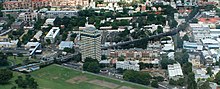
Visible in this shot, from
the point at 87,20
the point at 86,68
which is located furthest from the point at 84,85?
the point at 87,20

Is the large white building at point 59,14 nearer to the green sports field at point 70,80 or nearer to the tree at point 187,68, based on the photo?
the green sports field at point 70,80

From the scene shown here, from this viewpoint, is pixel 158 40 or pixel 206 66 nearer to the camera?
pixel 206 66

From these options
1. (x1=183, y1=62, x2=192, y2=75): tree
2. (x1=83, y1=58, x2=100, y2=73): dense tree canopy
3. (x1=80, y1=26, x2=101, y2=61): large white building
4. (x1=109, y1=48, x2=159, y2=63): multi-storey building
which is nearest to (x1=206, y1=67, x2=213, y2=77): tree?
(x1=183, y1=62, x2=192, y2=75): tree

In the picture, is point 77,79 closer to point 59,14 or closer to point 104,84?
point 104,84

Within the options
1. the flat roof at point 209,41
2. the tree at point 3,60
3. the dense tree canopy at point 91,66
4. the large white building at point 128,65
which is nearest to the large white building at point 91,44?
the dense tree canopy at point 91,66

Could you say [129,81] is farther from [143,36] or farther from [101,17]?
[101,17]

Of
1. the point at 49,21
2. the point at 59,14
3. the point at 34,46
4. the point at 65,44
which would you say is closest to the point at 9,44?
the point at 34,46

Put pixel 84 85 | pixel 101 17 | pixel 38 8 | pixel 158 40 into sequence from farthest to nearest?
pixel 38 8 → pixel 101 17 → pixel 158 40 → pixel 84 85
